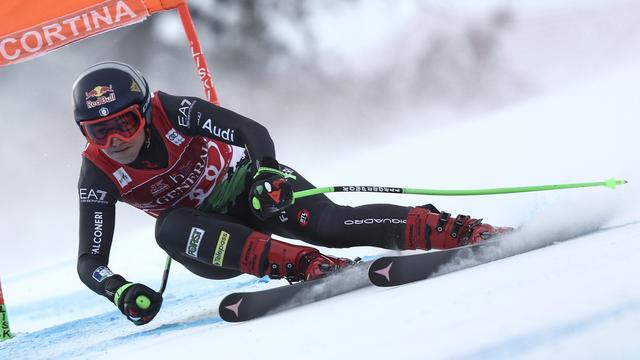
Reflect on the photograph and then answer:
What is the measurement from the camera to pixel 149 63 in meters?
8.59

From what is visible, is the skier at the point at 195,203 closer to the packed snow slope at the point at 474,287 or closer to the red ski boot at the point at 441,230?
the red ski boot at the point at 441,230

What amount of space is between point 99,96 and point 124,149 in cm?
26

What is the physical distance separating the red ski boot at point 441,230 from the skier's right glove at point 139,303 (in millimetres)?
1071

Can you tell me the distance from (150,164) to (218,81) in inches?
205

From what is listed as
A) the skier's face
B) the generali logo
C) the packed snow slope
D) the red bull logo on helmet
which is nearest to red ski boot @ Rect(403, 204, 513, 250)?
the packed snow slope

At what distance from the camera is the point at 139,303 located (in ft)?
10.00

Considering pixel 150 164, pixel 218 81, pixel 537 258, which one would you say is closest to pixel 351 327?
pixel 537 258

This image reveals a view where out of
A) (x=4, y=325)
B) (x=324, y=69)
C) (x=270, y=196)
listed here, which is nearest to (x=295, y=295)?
(x=270, y=196)

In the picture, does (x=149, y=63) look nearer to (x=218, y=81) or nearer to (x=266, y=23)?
(x=218, y=81)

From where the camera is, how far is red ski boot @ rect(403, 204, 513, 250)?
3.14 m

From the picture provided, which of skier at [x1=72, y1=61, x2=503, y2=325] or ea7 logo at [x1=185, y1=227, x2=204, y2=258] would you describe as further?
ea7 logo at [x1=185, y1=227, x2=204, y2=258]

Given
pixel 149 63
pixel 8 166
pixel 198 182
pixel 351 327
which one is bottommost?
pixel 351 327

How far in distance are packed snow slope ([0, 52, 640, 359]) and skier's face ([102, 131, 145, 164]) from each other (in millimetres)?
784

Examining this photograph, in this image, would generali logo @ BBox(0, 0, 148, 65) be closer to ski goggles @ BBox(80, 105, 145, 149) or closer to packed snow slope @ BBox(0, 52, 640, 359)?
ski goggles @ BBox(80, 105, 145, 149)
